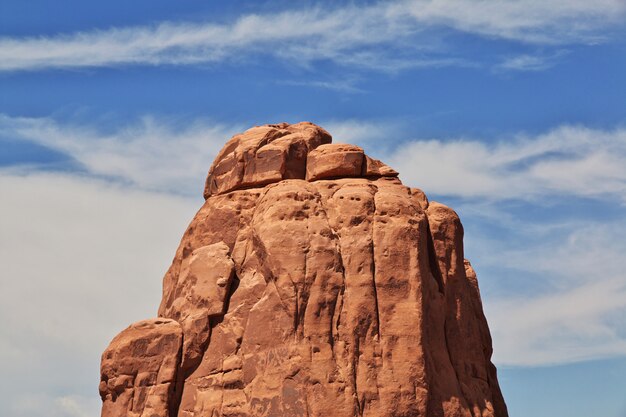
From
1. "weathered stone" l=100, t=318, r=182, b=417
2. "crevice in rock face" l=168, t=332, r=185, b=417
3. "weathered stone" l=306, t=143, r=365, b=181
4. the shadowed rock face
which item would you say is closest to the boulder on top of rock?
the shadowed rock face

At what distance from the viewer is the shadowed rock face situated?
39.5m

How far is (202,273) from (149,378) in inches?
130

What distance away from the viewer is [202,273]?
42219mm

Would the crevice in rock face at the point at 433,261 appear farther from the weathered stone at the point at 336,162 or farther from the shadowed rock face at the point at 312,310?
the weathered stone at the point at 336,162

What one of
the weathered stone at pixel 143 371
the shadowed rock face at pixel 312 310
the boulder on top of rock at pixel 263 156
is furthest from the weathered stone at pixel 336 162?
the weathered stone at pixel 143 371

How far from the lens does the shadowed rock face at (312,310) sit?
1555 inches

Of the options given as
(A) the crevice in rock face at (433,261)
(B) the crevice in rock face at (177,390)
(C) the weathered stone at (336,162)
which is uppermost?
(C) the weathered stone at (336,162)

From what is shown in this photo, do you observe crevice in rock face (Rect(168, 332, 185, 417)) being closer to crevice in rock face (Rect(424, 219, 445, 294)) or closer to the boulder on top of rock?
the boulder on top of rock

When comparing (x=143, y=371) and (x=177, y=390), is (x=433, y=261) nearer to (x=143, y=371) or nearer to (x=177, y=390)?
(x=177, y=390)

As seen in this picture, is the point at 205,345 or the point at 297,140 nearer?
the point at 205,345

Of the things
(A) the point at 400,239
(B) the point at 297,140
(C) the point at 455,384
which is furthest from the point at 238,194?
(C) the point at 455,384

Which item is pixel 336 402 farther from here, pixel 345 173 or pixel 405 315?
pixel 345 173

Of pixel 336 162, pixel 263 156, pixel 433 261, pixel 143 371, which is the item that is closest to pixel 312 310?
pixel 433 261

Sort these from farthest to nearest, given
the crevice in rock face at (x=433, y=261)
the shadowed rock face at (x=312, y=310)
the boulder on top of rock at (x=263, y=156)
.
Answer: the boulder on top of rock at (x=263, y=156)
the crevice in rock face at (x=433, y=261)
the shadowed rock face at (x=312, y=310)
